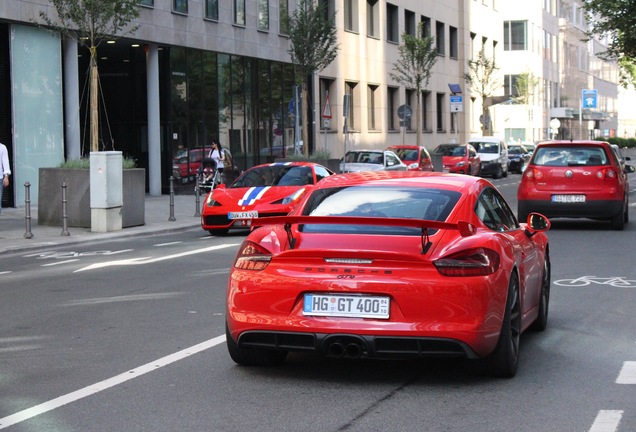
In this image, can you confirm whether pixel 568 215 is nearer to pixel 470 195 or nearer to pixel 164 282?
pixel 164 282

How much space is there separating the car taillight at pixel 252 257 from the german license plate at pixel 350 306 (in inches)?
16.7

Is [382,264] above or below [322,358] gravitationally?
above

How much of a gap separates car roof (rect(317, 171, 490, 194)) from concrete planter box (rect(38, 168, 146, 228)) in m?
14.6

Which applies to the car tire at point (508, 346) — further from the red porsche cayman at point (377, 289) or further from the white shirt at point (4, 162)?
the white shirt at point (4, 162)

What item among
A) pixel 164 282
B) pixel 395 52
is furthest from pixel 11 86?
pixel 395 52

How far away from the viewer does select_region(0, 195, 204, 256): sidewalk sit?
19359 millimetres

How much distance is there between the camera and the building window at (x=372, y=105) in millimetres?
54250

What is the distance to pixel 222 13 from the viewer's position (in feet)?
129

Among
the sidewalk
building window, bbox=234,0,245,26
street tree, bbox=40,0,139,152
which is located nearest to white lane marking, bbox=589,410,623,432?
the sidewalk

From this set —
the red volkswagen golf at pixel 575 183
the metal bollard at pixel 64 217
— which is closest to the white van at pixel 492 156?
the red volkswagen golf at pixel 575 183

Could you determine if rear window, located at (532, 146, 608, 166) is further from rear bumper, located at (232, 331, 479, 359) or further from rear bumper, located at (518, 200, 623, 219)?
rear bumper, located at (232, 331, 479, 359)

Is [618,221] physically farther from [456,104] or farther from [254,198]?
[456,104]

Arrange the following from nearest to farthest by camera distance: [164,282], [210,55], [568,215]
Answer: [164,282]
[568,215]
[210,55]

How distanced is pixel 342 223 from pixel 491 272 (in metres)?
0.96
